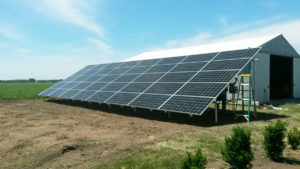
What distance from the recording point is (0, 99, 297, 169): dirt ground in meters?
8.01

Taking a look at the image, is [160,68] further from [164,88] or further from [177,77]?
[164,88]

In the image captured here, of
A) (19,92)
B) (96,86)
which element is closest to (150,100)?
(96,86)

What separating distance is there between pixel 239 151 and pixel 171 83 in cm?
1011

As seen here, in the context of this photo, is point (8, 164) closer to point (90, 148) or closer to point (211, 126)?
point (90, 148)

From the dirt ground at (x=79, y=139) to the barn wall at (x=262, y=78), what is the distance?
11880mm

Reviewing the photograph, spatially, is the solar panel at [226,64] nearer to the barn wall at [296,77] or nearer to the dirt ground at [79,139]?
the dirt ground at [79,139]

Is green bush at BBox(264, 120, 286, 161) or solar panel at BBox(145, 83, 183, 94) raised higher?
solar panel at BBox(145, 83, 183, 94)

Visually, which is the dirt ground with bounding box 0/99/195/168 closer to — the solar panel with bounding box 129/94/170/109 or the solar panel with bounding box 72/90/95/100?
the solar panel with bounding box 129/94/170/109

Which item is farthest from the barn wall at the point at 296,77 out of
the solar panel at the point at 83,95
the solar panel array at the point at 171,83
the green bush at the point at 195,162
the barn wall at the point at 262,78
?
the green bush at the point at 195,162

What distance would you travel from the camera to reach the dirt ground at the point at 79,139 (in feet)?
26.3

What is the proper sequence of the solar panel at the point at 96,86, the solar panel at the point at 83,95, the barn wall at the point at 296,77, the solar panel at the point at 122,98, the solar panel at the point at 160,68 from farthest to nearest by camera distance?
the barn wall at the point at 296,77
the solar panel at the point at 96,86
the solar panel at the point at 83,95
the solar panel at the point at 160,68
the solar panel at the point at 122,98

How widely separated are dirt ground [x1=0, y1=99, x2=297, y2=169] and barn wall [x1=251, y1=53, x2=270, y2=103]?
11.9 meters

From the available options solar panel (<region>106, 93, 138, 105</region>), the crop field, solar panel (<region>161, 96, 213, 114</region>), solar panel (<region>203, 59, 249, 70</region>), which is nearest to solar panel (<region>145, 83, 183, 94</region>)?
solar panel (<region>161, 96, 213, 114</region>)

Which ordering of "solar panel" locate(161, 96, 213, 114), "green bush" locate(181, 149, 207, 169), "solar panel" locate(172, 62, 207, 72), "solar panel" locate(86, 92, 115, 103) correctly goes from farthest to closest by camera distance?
"solar panel" locate(86, 92, 115, 103), "solar panel" locate(172, 62, 207, 72), "solar panel" locate(161, 96, 213, 114), "green bush" locate(181, 149, 207, 169)
